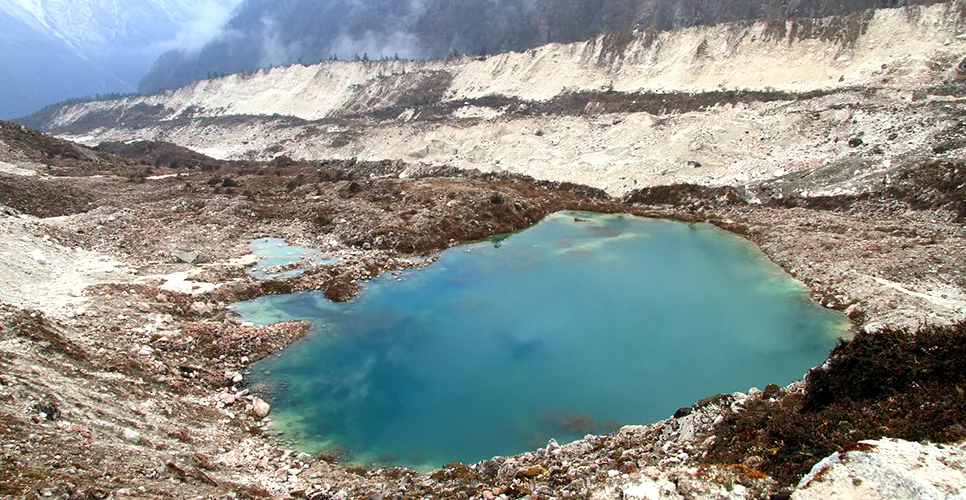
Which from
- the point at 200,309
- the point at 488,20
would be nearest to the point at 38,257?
the point at 200,309

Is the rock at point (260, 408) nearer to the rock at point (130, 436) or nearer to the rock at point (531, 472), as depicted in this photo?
the rock at point (130, 436)

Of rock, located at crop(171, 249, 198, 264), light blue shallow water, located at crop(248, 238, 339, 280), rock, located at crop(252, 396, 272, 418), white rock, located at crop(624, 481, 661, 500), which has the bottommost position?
rock, located at crop(252, 396, 272, 418)

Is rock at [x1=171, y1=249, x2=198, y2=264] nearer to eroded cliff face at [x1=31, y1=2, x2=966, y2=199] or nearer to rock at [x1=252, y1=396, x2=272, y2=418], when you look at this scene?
rock at [x1=252, y1=396, x2=272, y2=418]

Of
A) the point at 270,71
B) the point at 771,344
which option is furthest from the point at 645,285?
the point at 270,71

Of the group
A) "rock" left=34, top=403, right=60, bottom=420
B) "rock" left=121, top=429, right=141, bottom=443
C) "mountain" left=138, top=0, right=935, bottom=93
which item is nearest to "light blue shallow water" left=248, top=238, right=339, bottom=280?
"rock" left=121, top=429, right=141, bottom=443

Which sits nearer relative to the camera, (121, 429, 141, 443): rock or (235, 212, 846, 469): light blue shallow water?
(121, 429, 141, 443): rock

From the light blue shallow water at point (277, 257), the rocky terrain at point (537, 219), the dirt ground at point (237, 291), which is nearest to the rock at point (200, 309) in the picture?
the dirt ground at point (237, 291)
